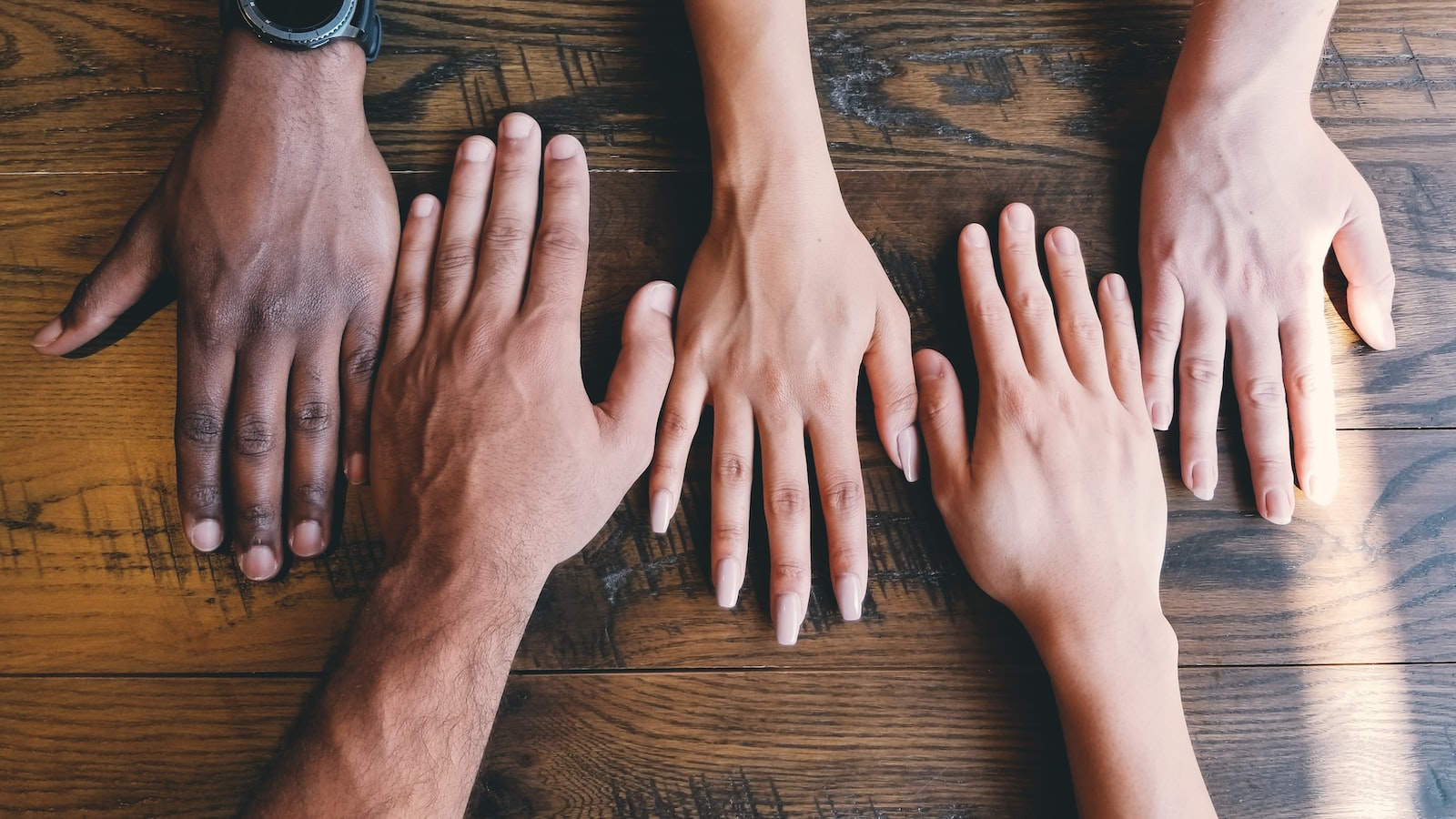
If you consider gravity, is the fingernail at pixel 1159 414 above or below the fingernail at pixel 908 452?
above

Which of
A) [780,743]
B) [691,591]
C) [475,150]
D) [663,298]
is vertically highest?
[475,150]

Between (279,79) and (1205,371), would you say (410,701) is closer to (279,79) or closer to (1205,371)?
(279,79)

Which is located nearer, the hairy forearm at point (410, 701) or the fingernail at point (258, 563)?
the hairy forearm at point (410, 701)

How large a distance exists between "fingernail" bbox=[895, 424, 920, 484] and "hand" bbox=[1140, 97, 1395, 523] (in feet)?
0.92

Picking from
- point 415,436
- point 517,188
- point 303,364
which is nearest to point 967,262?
point 517,188

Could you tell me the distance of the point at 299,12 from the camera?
0.87 metres

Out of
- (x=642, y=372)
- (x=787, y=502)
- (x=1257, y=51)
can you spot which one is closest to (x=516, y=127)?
(x=642, y=372)

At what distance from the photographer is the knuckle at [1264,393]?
2.94ft

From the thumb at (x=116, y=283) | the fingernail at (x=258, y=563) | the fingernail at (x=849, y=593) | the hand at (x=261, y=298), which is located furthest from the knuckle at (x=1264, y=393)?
the thumb at (x=116, y=283)

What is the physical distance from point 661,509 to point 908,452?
0.28 m

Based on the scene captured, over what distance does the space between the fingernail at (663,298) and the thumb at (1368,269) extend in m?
0.78

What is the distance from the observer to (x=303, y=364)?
2.83 feet

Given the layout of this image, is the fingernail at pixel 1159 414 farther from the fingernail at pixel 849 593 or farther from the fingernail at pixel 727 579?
the fingernail at pixel 727 579

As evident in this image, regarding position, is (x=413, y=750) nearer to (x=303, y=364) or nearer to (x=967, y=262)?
(x=303, y=364)
